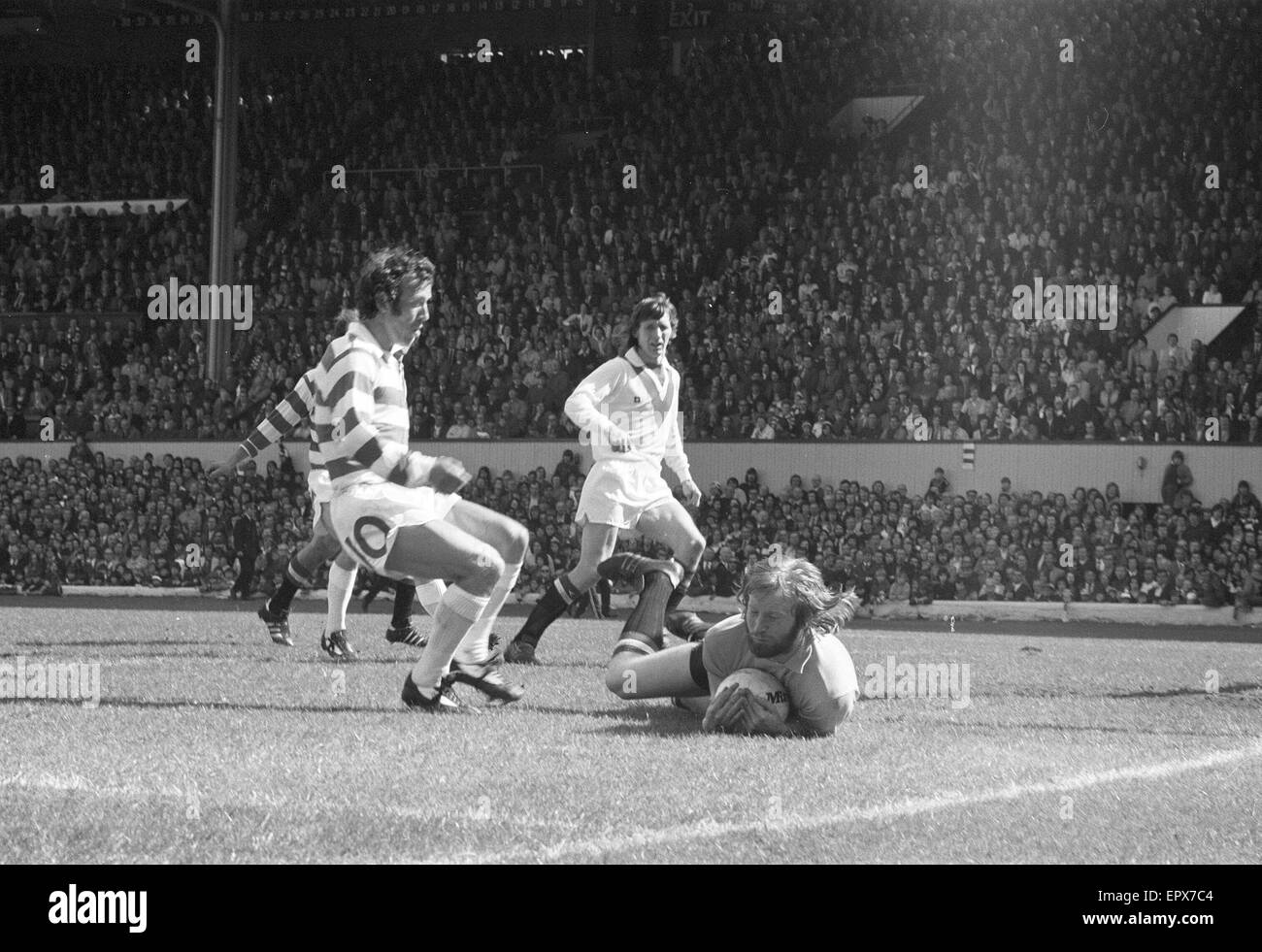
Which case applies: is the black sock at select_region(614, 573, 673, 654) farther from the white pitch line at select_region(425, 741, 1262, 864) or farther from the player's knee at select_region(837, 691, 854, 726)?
the white pitch line at select_region(425, 741, 1262, 864)

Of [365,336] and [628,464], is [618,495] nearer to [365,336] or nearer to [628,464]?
[628,464]

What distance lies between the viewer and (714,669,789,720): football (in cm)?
706

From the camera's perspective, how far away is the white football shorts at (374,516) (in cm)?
728

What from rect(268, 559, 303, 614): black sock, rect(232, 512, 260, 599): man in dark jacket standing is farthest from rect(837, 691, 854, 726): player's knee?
rect(232, 512, 260, 599): man in dark jacket standing

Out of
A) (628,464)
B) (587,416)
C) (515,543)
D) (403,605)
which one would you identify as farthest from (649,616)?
(403,605)

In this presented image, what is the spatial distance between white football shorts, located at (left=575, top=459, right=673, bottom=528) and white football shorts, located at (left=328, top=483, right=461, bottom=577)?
316 centimetres

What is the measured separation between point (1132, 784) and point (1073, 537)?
48.1 feet

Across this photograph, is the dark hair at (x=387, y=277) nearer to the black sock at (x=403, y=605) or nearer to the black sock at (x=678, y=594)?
the black sock at (x=678, y=594)

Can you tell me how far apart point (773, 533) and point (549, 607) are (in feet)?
37.7

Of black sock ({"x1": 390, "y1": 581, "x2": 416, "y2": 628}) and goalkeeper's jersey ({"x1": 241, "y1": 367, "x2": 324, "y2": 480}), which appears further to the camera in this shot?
black sock ({"x1": 390, "y1": 581, "x2": 416, "y2": 628})

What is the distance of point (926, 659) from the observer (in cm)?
1262

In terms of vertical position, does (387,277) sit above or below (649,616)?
above

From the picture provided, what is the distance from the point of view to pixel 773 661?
279 inches

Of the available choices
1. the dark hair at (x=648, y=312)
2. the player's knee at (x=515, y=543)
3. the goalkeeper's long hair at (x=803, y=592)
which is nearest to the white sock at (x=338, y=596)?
the dark hair at (x=648, y=312)
